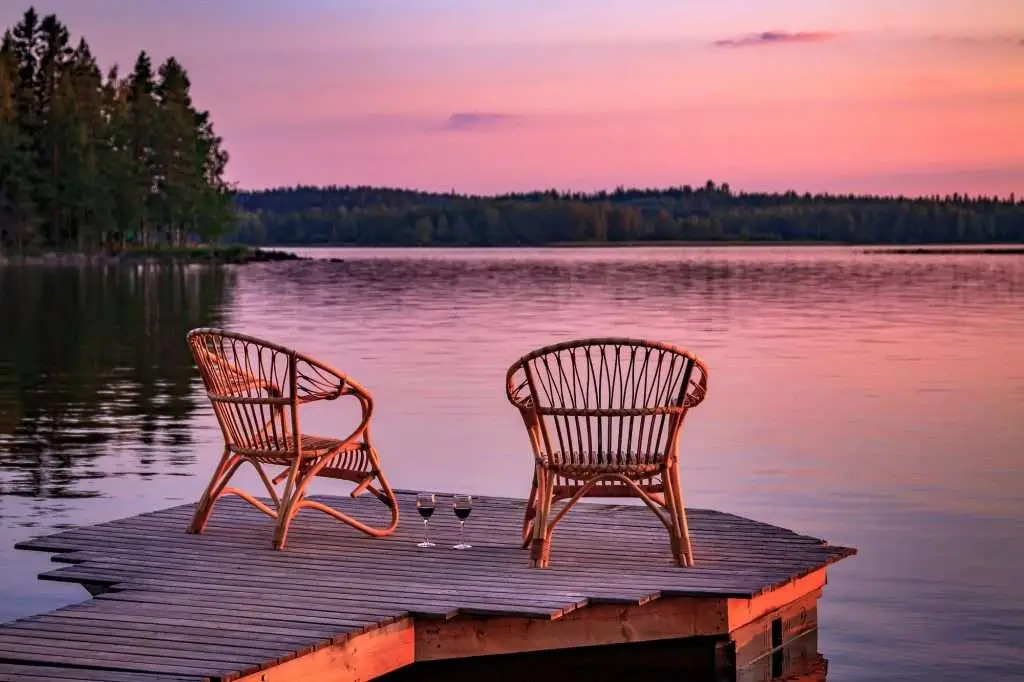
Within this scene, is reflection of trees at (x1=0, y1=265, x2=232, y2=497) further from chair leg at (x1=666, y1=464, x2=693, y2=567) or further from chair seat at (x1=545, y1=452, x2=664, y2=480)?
chair leg at (x1=666, y1=464, x2=693, y2=567)

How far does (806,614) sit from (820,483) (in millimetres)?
6137

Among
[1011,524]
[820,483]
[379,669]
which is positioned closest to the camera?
[379,669]

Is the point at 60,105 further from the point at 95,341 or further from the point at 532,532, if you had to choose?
the point at 532,532

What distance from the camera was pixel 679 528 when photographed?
930cm

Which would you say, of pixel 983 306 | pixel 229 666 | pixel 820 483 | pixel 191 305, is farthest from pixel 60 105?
pixel 229 666

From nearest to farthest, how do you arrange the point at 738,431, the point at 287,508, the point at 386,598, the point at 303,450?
the point at 386,598 → the point at 287,508 → the point at 303,450 → the point at 738,431

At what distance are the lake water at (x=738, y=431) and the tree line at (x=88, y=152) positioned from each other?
2613 inches

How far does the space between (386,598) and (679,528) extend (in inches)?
69.0

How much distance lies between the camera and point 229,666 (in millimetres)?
7148

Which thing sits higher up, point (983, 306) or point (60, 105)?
point (60, 105)

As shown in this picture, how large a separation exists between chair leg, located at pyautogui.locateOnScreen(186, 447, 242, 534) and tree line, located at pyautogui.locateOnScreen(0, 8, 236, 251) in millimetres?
103747

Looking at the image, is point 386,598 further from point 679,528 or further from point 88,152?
point 88,152

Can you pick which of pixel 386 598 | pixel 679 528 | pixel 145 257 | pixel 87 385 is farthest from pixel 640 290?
pixel 386 598

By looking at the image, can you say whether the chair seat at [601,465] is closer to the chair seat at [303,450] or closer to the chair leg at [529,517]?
the chair leg at [529,517]
